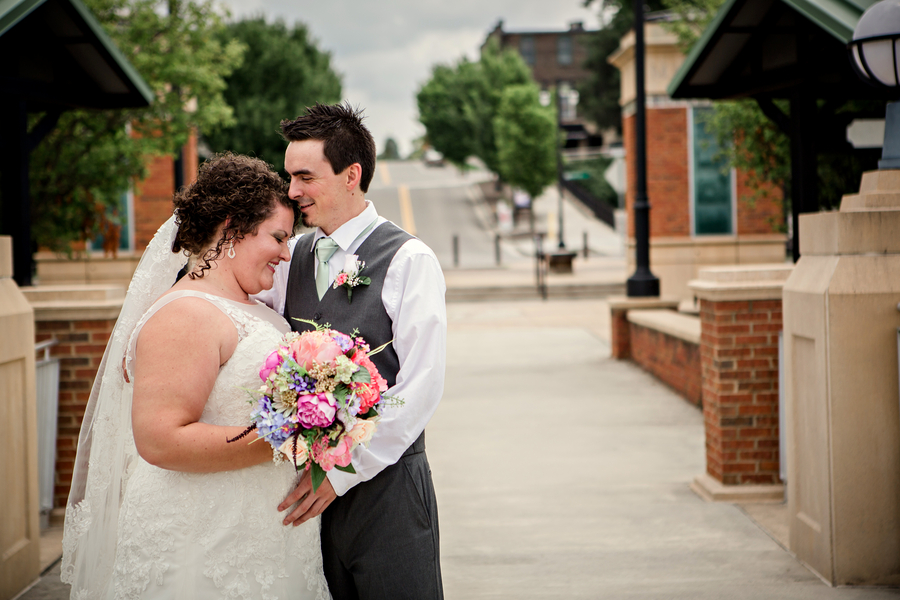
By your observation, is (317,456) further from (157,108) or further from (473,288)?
(473,288)

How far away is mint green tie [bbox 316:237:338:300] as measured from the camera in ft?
9.27

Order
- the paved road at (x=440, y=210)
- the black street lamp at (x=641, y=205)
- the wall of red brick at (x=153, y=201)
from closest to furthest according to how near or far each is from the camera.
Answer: the black street lamp at (x=641, y=205), the wall of red brick at (x=153, y=201), the paved road at (x=440, y=210)

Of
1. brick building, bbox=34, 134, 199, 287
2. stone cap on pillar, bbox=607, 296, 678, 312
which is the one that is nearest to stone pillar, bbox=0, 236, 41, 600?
stone cap on pillar, bbox=607, 296, 678, 312

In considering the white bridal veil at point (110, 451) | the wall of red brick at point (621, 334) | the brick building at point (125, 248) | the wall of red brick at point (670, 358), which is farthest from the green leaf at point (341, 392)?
the brick building at point (125, 248)

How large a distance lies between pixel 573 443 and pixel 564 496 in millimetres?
1574

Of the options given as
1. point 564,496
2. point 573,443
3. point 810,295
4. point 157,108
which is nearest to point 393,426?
point 810,295

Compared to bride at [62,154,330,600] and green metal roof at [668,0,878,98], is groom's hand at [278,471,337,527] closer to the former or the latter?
bride at [62,154,330,600]

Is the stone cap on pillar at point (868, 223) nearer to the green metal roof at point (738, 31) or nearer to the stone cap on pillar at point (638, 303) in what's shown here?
the green metal roof at point (738, 31)

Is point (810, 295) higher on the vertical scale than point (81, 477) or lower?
higher

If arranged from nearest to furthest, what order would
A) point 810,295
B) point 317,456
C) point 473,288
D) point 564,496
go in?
point 317,456
point 810,295
point 564,496
point 473,288

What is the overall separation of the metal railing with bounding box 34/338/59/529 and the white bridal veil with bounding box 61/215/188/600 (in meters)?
2.69

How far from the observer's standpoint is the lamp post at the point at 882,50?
4.71m

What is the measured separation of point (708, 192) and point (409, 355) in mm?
17696

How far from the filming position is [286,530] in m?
2.70
